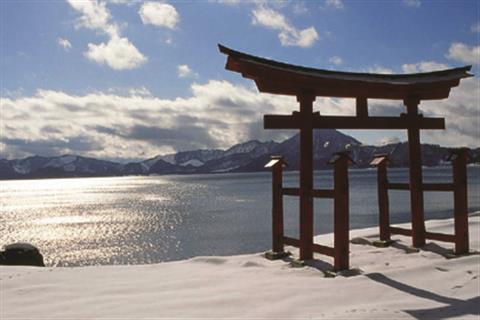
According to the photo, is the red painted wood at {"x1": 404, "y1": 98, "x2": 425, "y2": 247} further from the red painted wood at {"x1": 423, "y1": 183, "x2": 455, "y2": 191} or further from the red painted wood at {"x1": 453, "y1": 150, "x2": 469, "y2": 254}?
the red painted wood at {"x1": 453, "y1": 150, "x2": 469, "y2": 254}

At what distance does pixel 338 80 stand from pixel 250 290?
5153mm

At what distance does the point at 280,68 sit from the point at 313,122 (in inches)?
56.8

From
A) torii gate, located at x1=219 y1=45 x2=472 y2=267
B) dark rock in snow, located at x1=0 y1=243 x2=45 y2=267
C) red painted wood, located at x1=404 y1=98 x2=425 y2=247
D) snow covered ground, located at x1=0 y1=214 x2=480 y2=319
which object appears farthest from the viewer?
dark rock in snow, located at x1=0 y1=243 x2=45 y2=267

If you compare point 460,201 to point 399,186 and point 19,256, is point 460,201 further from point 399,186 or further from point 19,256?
point 19,256

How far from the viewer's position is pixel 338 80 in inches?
389

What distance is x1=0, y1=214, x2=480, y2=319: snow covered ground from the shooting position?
21.0 ft

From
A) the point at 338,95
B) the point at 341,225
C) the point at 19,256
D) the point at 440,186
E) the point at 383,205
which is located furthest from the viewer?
the point at 19,256

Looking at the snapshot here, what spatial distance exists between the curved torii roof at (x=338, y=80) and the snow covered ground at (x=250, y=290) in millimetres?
4000

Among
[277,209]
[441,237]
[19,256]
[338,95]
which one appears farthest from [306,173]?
[19,256]

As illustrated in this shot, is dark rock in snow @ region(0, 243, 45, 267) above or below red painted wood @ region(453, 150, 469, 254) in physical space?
below

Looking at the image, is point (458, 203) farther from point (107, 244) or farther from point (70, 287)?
point (107, 244)

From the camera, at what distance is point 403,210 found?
180ft

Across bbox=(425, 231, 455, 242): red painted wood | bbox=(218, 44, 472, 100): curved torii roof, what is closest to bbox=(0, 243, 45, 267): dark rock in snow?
bbox=(218, 44, 472, 100): curved torii roof

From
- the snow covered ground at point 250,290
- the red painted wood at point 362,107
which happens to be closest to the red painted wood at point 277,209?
the snow covered ground at point 250,290
